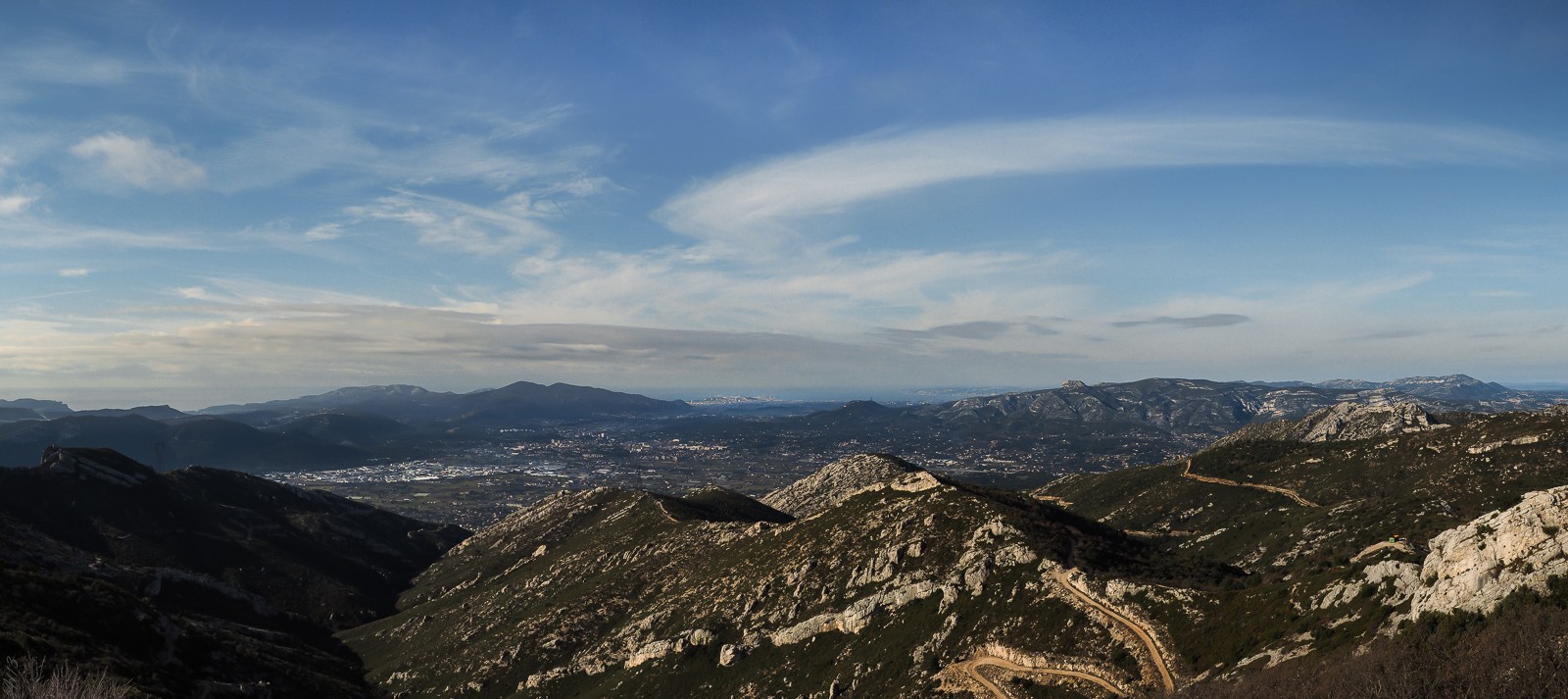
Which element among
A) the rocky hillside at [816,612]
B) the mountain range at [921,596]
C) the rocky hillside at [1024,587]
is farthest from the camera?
the rocky hillside at [816,612]

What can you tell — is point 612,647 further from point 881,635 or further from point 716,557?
point 881,635

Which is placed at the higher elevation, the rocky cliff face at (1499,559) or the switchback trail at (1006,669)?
the rocky cliff face at (1499,559)

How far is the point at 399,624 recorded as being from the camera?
531 feet

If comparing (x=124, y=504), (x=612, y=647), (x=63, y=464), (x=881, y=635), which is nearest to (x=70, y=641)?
(x=612, y=647)

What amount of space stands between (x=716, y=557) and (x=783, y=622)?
42.3 metres

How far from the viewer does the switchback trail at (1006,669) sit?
60875 millimetres

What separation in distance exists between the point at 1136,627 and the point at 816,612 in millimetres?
45959

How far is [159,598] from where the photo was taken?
140 metres

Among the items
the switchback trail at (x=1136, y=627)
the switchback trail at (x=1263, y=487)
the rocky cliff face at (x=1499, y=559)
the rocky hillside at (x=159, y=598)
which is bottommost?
the rocky hillside at (x=159, y=598)

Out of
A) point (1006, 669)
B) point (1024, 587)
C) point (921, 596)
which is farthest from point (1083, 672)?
point (921, 596)

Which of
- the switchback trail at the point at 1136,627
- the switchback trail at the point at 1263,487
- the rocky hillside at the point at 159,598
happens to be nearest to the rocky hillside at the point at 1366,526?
the switchback trail at the point at 1263,487

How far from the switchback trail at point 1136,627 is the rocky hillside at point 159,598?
94934 millimetres

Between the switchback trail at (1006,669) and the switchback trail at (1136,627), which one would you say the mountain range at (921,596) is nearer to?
the switchback trail at (1006,669)

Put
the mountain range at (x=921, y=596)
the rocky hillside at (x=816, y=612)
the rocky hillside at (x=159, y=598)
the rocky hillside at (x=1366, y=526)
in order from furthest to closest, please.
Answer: the rocky hillside at (x=159, y=598)
the rocky hillside at (x=816, y=612)
the mountain range at (x=921, y=596)
the rocky hillside at (x=1366, y=526)
